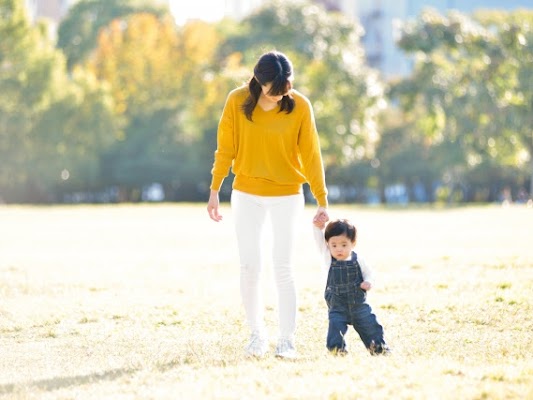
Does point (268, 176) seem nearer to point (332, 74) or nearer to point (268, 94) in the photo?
point (268, 94)

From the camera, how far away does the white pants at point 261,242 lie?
23.8 ft

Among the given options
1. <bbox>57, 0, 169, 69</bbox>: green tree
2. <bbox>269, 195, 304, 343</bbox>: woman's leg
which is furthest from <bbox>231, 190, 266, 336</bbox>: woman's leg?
<bbox>57, 0, 169, 69</bbox>: green tree

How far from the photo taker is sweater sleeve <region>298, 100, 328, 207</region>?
724cm

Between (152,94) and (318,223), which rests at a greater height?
(152,94)

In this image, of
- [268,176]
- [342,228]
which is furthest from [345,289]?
[268,176]

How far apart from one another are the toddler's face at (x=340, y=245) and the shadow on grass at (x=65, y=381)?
1594mm

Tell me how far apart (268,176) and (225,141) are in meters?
0.40

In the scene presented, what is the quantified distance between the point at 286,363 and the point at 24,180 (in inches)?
2119

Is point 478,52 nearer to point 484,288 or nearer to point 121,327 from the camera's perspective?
point 484,288

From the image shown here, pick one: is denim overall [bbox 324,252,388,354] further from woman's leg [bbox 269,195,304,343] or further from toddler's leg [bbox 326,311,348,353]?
woman's leg [bbox 269,195,304,343]

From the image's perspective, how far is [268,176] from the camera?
720cm

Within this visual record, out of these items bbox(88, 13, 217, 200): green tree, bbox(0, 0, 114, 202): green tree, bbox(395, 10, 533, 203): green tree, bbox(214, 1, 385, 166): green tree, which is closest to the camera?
bbox(395, 10, 533, 203): green tree

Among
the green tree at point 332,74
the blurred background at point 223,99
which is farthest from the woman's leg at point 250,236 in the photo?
the green tree at point 332,74

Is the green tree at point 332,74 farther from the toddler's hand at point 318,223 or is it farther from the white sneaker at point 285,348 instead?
the white sneaker at point 285,348
